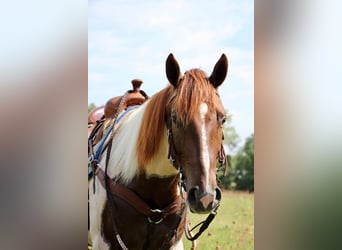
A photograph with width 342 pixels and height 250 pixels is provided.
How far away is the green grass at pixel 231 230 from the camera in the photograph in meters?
1.71

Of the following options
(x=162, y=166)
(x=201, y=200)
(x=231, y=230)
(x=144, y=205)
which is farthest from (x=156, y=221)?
(x=231, y=230)

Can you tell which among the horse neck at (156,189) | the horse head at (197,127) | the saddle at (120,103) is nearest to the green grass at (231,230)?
the horse neck at (156,189)

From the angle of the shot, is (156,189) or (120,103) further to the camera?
(120,103)

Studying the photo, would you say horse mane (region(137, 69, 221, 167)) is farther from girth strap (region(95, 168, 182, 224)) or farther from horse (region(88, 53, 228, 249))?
girth strap (region(95, 168, 182, 224))

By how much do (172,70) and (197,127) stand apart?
20 cm

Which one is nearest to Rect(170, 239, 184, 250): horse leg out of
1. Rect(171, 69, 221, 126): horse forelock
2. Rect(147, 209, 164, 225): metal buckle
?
Rect(147, 209, 164, 225): metal buckle

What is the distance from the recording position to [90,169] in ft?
4.53

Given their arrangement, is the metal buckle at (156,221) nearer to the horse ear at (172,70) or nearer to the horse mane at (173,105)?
the horse mane at (173,105)

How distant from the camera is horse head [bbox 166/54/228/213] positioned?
0.88 m
